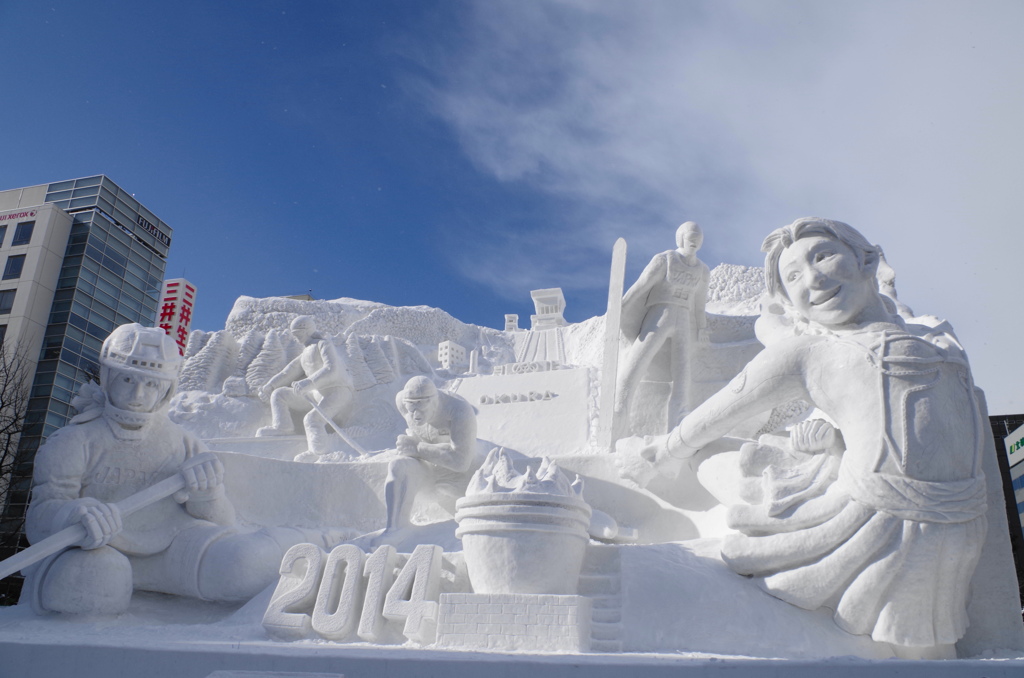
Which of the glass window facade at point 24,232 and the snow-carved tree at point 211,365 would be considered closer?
the snow-carved tree at point 211,365

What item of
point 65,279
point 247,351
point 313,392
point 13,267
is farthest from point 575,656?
point 65,279

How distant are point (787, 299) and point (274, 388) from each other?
4.64 metres

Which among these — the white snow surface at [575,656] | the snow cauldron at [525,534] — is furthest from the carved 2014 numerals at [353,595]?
the snow cauldron at [525,534]

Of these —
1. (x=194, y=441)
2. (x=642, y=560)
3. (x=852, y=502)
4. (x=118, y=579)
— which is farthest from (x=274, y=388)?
(x=852, y=502)

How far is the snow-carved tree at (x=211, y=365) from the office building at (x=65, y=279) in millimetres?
12783

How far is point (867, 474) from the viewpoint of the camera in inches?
121

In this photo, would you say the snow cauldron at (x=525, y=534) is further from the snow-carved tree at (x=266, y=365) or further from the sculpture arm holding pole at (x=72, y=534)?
the snow-carved tree at (x=266, y=365)

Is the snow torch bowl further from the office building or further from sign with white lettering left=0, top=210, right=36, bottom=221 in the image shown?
sign with white lettering left=0, top=210, right=36, bottom=221

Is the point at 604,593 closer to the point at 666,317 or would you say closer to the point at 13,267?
the point at 666,317

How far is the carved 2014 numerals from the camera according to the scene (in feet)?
11.0

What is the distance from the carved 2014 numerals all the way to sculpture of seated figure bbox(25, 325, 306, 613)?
53cm

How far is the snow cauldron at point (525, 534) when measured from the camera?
3.28 meters

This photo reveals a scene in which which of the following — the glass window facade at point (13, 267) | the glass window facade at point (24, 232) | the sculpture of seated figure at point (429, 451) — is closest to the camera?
the sculpture of seated figure at point (429, 451)

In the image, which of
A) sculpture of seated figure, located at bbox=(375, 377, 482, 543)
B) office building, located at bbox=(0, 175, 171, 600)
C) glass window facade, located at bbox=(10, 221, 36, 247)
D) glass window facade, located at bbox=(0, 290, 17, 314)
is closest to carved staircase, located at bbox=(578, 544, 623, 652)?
sculpture of seated figure, located at bbox=(375, 377, 482, 543)
